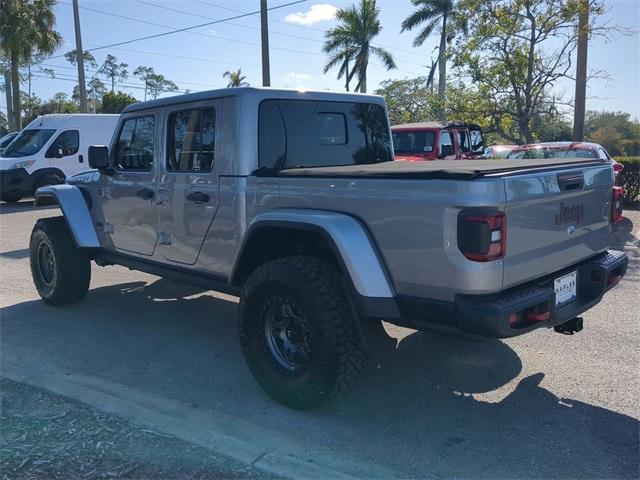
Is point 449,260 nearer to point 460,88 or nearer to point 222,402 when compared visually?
point 222,402

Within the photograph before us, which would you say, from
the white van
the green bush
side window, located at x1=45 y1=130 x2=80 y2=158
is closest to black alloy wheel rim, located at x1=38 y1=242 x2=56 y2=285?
the white van

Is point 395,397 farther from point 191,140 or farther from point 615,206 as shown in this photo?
point 191,140

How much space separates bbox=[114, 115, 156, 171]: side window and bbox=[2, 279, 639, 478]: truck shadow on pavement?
1484 millimetres

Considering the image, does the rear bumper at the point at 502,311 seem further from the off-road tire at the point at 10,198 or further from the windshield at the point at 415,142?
the off-road tire at the point at 10,198

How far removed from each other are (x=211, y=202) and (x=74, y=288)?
246 cm

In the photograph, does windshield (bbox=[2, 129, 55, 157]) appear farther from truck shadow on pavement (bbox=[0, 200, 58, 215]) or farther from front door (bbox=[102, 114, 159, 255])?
front door (bbox=[102, 114, 159, 255])

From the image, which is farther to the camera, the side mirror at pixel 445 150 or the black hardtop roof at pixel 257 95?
the side mirror at pixel 445 150

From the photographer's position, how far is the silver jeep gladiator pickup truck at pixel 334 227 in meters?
3.04

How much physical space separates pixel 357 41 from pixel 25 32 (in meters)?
17.2

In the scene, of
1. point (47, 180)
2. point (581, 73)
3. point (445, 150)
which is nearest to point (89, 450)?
point (445, 150)

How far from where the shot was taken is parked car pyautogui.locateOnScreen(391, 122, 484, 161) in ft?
40.9

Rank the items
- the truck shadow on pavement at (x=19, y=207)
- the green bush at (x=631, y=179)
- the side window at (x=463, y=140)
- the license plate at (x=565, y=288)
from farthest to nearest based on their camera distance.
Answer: the truck shadow on pavement at (x=19, y=207) < the green bush at (x=631, y=179) < the side window at (x=463, y=140) < the license plate at (x=565, y=288)

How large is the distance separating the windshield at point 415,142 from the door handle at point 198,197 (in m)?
8.79

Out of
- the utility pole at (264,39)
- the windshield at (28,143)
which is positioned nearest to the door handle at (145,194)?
the windshield at (28,143)
